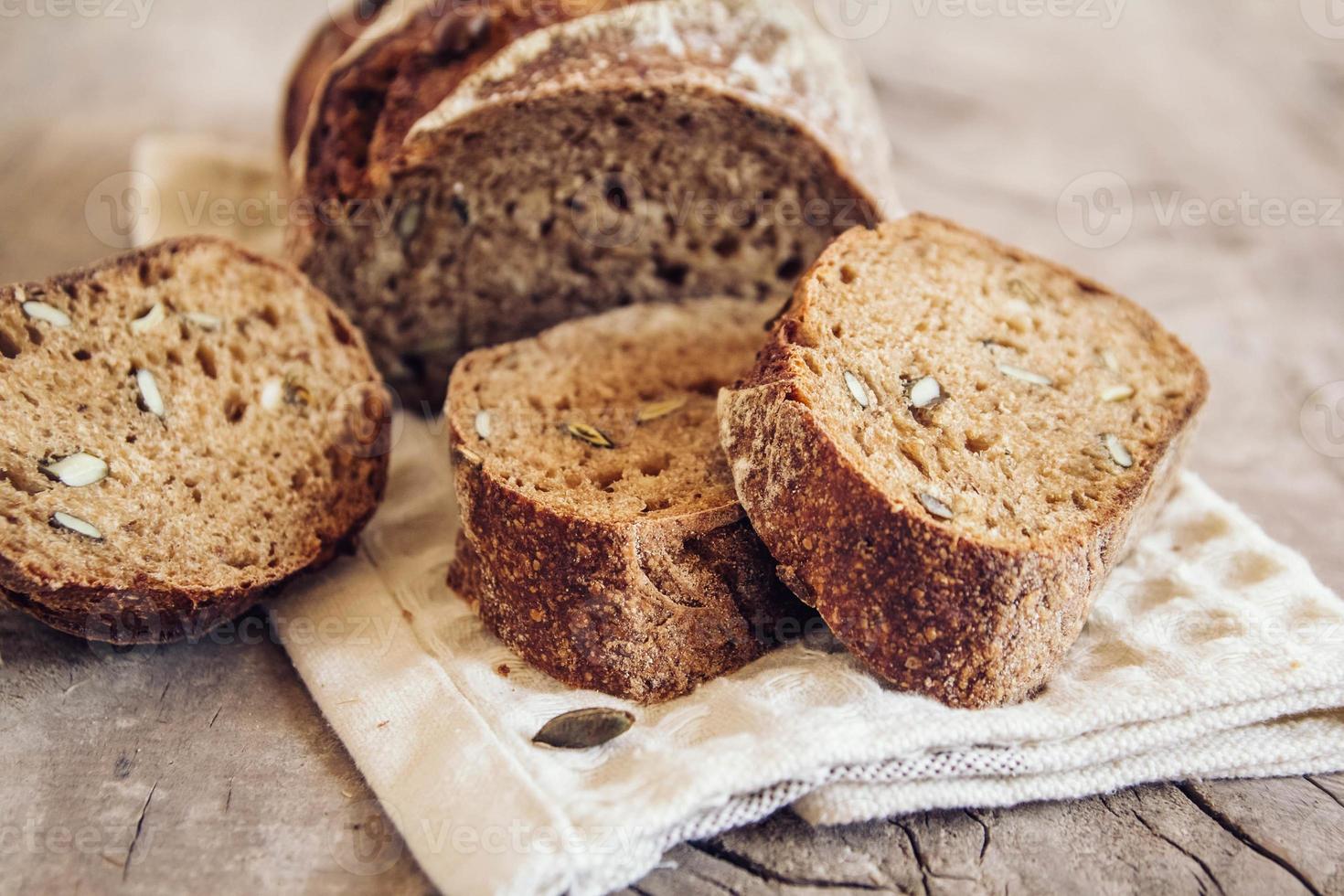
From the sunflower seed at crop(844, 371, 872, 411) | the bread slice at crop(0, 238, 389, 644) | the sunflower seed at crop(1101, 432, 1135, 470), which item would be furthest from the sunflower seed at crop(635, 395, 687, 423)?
the sunflower seed at crop(1101, 432, 1135, 470)

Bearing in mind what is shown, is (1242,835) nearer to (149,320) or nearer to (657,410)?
(657,410)

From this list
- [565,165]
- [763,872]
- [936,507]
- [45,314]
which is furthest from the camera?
[565,165]

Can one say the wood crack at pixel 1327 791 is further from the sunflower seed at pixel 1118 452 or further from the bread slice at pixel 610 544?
the bread slice at pixel 610 544

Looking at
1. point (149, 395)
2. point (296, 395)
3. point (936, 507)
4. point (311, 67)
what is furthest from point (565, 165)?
point (936, 507)

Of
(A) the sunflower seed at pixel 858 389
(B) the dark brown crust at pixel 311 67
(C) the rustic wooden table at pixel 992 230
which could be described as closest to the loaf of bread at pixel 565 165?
(B) the dark brown crust at pixel 311 67

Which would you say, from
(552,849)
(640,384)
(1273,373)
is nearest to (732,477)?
(640,384)

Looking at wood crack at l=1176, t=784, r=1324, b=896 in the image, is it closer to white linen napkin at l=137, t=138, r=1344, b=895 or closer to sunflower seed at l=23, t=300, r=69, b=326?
white linen napkin at l=137, t=138, r=1344, b=895

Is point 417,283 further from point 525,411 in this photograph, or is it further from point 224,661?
point 224,661
